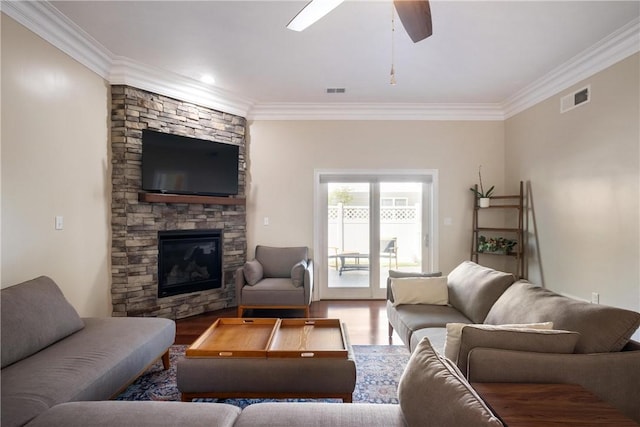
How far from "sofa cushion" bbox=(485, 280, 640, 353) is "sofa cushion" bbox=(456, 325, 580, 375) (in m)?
0.13

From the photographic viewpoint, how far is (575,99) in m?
3.36

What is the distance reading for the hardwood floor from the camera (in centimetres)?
323

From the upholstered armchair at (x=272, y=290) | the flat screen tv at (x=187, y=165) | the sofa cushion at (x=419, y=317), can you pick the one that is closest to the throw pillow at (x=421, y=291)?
the sofa cushion at (x=419, y=317)

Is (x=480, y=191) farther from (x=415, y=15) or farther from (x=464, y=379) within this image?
(x=464, y=379)

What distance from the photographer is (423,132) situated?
15.3 ft

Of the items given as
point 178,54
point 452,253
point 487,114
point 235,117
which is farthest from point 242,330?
point 487,114

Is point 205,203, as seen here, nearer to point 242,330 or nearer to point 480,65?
point 242,330

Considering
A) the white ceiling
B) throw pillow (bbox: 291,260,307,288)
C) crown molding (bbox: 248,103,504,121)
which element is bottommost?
throw pillow (bbox: 291,260,307,288)

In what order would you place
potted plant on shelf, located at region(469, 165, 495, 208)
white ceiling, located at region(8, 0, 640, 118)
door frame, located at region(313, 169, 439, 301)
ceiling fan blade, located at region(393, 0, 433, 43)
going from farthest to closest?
door frame, located at region(313, 169, 439, 301), potted plant on shelf, located at region(469, 165, 495, 208), white ceiling, located at region(8, 0, 640, 118), ceiling fan blade, located at region(393, 0, 433, 43)

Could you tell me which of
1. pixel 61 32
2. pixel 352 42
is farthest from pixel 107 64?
pixel 352 42

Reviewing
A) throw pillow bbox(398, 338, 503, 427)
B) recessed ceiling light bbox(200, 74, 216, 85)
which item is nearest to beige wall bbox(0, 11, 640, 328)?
recessed ceiling light bbox(200, 74, 216, 85)

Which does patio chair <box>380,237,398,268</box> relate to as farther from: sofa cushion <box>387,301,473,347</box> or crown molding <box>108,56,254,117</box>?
crown molding <box>108,56,254,117</box>

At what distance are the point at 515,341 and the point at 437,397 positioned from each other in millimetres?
630

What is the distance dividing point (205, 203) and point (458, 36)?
10.7 ft
